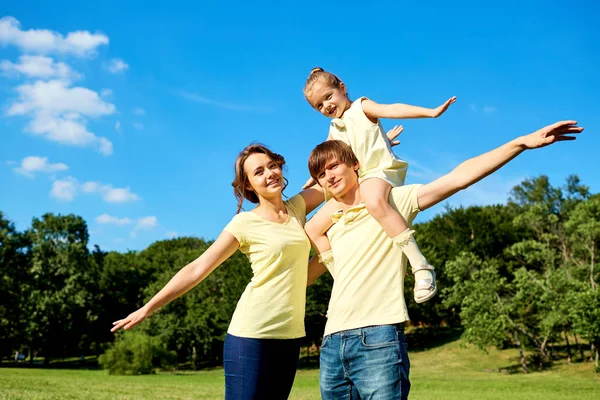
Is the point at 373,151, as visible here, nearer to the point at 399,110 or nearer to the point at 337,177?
the point at 399,110

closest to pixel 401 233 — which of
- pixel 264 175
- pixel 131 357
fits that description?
pixel 264 175

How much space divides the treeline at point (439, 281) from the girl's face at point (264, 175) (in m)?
29.5

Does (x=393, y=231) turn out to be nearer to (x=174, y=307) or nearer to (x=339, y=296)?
(x=339, y=296)

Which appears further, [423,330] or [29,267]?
[423,330]

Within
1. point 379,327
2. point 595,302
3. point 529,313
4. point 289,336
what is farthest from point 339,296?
point 529,313

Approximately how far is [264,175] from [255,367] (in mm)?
1302

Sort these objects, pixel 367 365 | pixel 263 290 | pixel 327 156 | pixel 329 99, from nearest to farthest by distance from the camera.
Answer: pixel 367 365
pixel 327 156
pixel 263 290
pixel 329 99

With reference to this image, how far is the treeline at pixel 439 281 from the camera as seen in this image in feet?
107

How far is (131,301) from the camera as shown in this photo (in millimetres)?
55875

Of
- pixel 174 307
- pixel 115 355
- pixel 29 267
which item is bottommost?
pixel 115 355

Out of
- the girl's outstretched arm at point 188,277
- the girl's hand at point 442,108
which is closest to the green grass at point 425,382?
the girl's outstretched arm at point 188,277

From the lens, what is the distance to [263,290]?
12.3 feet

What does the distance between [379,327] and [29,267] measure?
48.2m

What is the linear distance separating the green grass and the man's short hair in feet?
35.3
